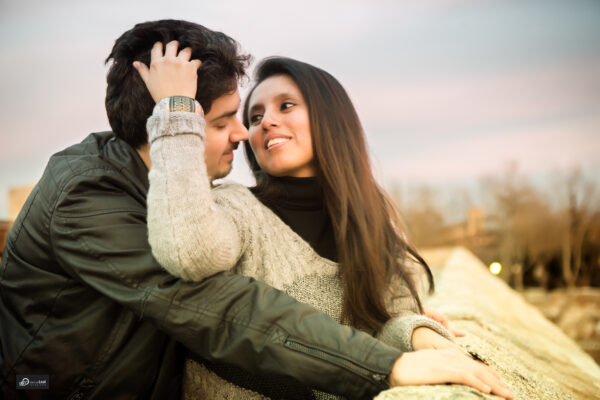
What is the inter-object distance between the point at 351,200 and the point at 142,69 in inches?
49.4

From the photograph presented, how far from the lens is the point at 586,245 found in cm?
3728

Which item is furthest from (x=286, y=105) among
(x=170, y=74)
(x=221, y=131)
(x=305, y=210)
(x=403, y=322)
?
(x=403, y=322)

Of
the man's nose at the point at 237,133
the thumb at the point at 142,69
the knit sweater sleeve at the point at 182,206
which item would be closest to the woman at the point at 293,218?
the knit sweater sleeve at the point at 182,206

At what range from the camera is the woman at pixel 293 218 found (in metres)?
1.67

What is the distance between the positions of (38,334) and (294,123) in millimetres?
1603

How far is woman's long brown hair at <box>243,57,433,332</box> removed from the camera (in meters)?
2.30

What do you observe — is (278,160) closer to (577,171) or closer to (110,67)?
(110,67)

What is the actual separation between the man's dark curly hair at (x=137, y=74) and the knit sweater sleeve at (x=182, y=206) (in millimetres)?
422

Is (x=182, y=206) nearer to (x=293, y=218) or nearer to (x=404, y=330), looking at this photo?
(x=293, y=218)

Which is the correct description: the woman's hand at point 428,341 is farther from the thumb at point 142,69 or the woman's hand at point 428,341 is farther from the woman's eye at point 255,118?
the thumb at point 142,69

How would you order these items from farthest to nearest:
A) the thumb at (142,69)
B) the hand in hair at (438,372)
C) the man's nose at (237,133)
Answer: the man's nose at (237,133), the thumb at (142,69), the hand in hair at (438,372)

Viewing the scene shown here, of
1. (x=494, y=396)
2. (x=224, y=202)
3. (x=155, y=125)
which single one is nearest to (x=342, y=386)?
(x=494, y=396)

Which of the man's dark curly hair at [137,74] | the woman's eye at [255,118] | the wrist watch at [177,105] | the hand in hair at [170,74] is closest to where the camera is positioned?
the wrist watch at [177,105]

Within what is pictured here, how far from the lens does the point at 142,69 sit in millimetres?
2090
